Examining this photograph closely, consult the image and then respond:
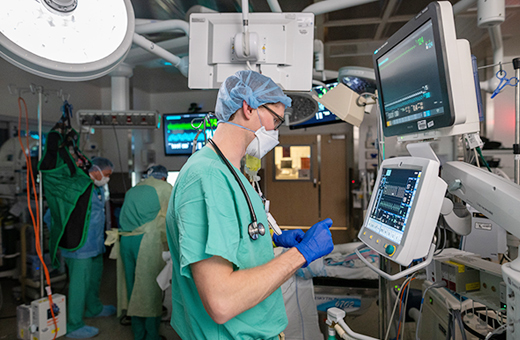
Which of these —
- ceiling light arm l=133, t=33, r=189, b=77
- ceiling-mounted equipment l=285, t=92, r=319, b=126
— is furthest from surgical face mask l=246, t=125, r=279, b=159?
ceiling light arm l=133, t=33, r=189, b=77

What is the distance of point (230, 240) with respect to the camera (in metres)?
0.89

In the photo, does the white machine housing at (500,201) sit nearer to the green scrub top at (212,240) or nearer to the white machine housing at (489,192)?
the white machine housing at (489,192)

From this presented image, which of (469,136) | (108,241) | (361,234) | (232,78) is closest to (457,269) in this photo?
(361,234)

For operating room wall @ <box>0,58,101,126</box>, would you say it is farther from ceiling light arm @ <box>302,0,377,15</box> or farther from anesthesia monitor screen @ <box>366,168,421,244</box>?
anesthesia monitor screen @ <box>366,168,421,244</box>

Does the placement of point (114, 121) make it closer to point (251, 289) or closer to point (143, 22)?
point (143, 22)

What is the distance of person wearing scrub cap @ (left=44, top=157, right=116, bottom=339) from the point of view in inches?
112

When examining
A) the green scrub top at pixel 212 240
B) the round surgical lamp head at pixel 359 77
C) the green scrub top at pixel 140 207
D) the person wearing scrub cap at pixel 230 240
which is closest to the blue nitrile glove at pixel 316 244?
the person wearing scrub cap at pixel 230 240

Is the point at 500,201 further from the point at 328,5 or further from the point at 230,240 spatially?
the point at 328,5

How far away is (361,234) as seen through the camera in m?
1.31

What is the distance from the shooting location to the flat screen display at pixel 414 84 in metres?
1.01

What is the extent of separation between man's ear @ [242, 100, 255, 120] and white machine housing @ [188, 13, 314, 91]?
583 mm

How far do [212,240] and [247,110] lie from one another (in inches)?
19.3

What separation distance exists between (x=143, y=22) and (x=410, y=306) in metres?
2.99

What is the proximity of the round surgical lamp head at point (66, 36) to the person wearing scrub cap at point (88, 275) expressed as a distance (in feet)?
8.10
